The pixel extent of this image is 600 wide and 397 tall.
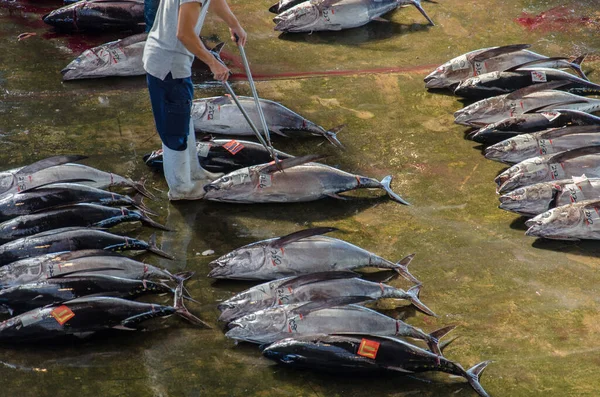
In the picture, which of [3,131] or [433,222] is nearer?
[433,222]

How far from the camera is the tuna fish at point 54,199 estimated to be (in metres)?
5.00

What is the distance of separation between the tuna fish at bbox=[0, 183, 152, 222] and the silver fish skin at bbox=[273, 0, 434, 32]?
298 centimetres

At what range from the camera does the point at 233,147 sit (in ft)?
18.5

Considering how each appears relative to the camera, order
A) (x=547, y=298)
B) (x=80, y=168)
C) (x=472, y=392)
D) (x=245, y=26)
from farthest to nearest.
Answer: (x=245, y=26) < (x=80, y=168) < (x=547, y=298) < (x=472, y=392)

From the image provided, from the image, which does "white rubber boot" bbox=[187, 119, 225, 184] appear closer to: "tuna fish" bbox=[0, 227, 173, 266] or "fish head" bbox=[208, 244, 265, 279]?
"tuna fish" bbox=[0, 227, 173, 266]

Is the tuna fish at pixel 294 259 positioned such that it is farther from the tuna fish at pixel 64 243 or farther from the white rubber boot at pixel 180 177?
the white rubber boot at pixel 180 177

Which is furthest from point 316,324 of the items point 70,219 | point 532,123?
point 532,123

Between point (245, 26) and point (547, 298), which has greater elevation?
point (245, 26)

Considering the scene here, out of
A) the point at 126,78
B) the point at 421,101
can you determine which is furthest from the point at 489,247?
the point at 126,78

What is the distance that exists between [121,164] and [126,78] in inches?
54.1

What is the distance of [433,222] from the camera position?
17.0 ft

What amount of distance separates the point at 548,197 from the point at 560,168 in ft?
1.08

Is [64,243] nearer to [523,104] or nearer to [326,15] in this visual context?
[523,104]

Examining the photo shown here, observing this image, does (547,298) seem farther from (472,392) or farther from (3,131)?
(3,131)
